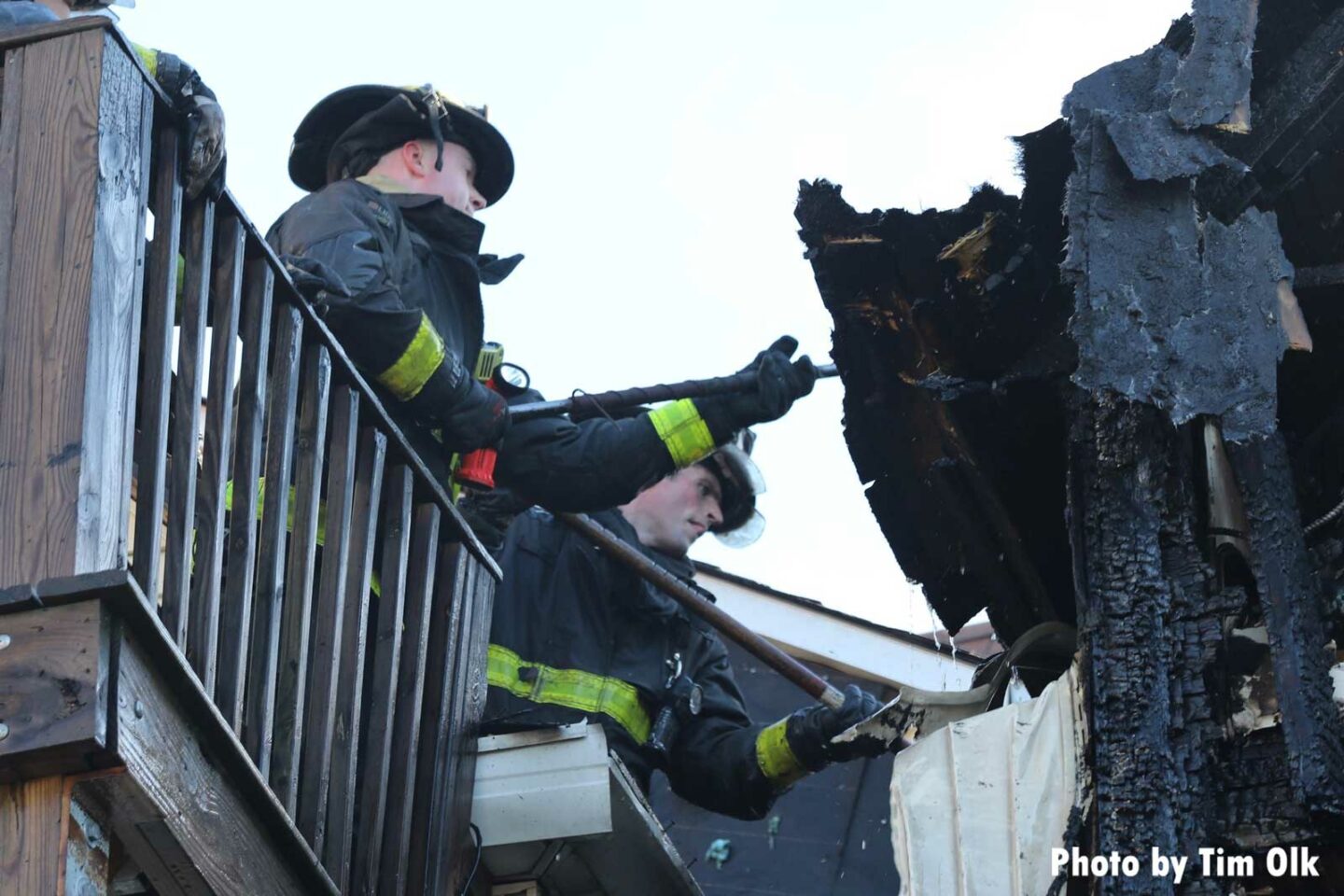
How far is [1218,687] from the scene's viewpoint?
543 centimetres

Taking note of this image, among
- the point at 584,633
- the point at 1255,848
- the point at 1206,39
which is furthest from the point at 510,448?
the point at 1255,848

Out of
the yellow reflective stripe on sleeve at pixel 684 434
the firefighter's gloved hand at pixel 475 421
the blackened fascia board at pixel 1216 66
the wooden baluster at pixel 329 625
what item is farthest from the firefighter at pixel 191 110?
the yellow reflective stripe on sleeve at pixel 684 434

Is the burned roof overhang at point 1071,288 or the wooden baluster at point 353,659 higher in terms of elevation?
the burned roof overhang at point 1071,288

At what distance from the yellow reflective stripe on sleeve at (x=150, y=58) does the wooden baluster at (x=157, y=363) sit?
163 millimetres

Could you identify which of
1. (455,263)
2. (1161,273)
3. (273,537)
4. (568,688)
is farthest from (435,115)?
(273,537)

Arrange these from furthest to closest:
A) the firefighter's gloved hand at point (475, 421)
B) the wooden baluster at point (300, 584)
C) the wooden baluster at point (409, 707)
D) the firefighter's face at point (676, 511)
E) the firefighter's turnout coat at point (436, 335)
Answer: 1. the firefighter's face at point (676, 511)
2. the firefighter's gloved hand at point (475, 421)
3. the firefighter's turnout coat at point (436, 335)
4. the wooden baluster at point (409, 707)
5. the wooden baluster at point (300, 584)

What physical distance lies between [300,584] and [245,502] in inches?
13.2

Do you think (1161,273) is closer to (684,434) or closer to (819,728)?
(684,434)

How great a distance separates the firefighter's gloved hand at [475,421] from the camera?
22.0 ft

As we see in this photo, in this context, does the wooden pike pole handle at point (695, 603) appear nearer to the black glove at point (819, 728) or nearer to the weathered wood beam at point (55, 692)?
the black glove at point (819, 728)

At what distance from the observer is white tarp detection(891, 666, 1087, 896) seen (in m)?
5.34

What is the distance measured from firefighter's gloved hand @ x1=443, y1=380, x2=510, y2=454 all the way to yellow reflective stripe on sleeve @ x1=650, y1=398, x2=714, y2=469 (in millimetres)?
704

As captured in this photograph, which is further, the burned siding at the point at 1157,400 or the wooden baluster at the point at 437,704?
the wooden baluster at the point at 437,704

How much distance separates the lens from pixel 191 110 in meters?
4.50
